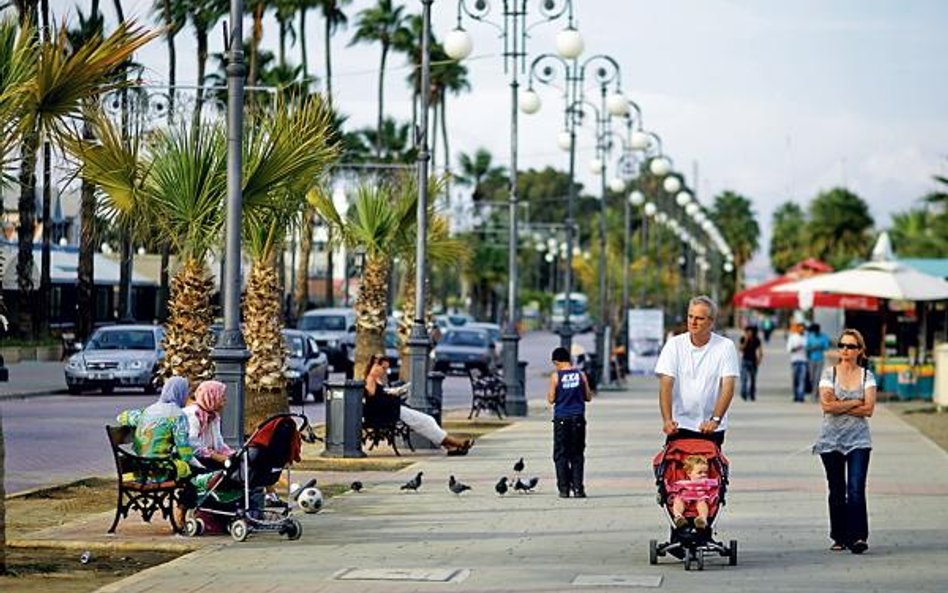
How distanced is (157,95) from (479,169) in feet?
384

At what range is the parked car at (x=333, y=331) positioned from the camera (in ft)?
177

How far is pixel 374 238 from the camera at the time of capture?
33562mm

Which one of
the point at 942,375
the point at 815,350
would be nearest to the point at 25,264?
the point at 815,350

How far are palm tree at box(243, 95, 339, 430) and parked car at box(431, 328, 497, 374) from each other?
31495mm

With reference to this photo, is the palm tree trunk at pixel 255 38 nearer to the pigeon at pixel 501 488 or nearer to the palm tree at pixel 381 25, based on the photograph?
the palm tree at pixel 381 25

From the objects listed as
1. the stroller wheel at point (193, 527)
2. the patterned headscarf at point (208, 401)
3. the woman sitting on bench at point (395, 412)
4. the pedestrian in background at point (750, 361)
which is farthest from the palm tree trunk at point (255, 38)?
the stroller wheel at point (193, 527)

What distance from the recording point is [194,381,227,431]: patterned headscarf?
15531 millimetres

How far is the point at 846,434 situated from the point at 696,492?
2.02 m

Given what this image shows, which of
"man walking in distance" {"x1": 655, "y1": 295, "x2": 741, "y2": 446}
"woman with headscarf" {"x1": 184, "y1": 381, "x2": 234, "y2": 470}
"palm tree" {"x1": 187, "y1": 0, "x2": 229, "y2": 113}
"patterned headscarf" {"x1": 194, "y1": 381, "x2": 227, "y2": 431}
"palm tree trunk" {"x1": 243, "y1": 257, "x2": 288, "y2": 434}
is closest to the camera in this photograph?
"man walking in distance" {"x1": 655, "y1": 295, "x2": 741, "y2": 446}

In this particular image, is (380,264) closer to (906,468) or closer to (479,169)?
(906,468)

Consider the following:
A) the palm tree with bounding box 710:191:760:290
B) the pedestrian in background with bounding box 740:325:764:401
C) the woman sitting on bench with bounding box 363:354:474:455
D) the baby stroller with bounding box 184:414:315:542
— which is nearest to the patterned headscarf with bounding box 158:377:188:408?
the baby stroller with bounding box 184:414:315:542

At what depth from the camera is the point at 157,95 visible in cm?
4075

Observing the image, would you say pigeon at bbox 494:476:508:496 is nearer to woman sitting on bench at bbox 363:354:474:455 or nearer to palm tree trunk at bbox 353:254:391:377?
woman sitting on bench at bbox 363:354:474:455

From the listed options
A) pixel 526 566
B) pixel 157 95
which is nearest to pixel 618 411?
pixel 157 95
